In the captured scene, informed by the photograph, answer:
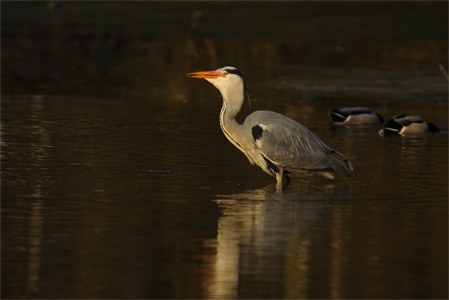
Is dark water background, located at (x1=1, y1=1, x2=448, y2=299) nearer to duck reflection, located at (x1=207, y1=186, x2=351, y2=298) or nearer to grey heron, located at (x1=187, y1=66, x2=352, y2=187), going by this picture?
duck reflection, located at (x1=207, y1=186, x2=351, y2=298)

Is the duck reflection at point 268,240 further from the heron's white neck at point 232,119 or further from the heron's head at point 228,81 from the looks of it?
the heron's head at point 228,81

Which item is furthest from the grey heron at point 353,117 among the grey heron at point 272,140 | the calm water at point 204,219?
the grey heron at point 272,140

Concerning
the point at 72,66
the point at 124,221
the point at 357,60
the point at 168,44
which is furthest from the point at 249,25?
the point at 124,221

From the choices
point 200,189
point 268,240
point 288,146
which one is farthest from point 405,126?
point 268,240

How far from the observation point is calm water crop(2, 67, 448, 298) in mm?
8656

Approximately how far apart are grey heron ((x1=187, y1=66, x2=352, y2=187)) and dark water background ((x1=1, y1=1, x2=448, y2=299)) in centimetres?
28

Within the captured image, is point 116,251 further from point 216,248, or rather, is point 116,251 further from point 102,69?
point 102,69

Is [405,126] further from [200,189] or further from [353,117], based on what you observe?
[200,189]

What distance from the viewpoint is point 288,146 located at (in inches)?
504

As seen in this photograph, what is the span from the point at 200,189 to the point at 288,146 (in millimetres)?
1124

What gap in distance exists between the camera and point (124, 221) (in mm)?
10672

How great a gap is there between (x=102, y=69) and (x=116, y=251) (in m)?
19.2

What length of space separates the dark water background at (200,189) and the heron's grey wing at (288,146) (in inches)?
11.0

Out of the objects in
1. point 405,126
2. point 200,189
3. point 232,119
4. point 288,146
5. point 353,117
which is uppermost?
point 353,117
